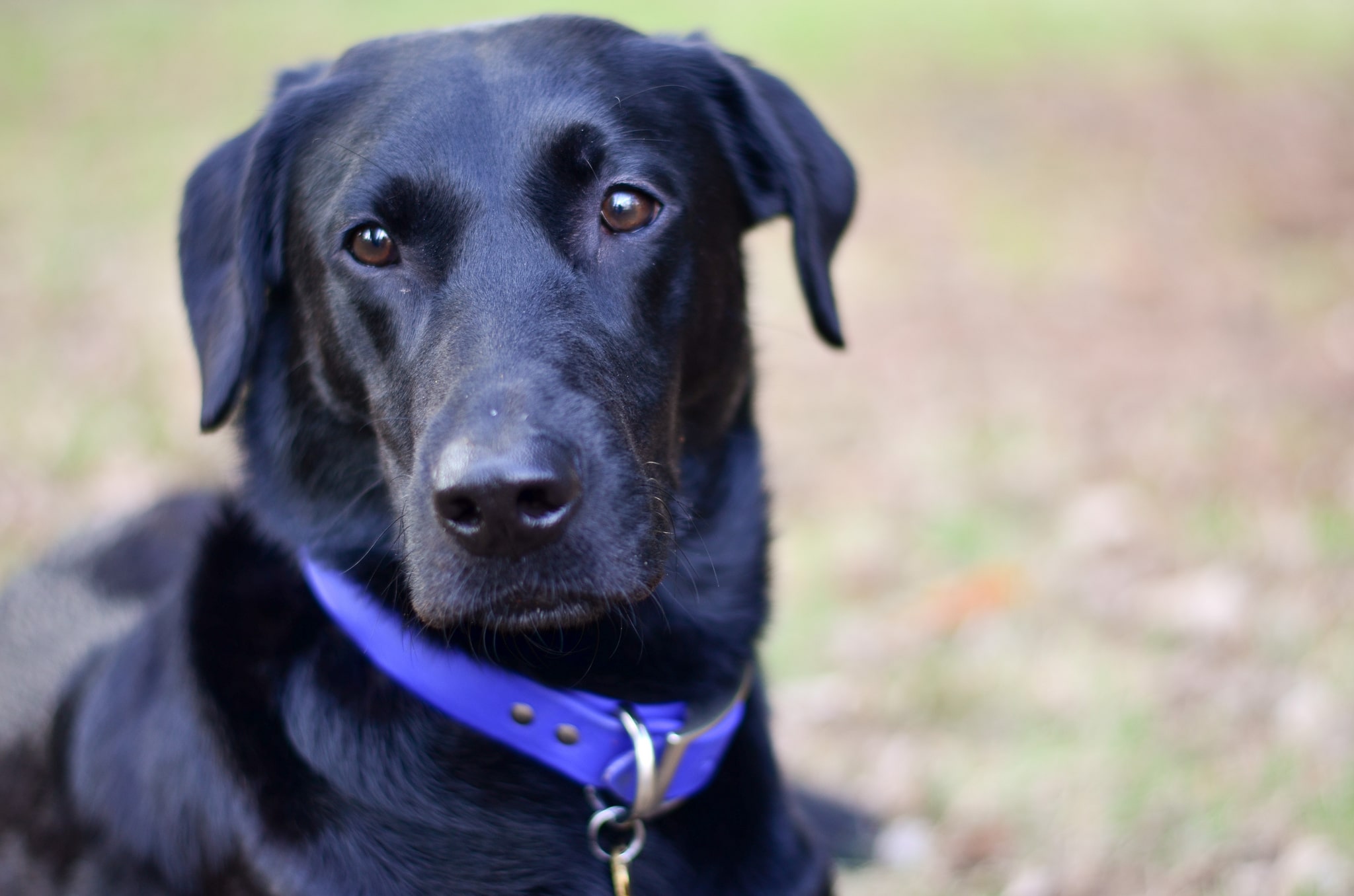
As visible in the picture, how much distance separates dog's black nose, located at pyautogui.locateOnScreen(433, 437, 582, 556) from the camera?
1.70m

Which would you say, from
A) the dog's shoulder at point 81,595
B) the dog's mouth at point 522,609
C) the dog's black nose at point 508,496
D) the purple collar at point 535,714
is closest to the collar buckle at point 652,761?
the purple collar at point 535,714

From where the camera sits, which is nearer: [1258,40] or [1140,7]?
[1258,40]

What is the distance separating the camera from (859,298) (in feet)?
23.4

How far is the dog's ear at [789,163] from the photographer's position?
8.15 ft

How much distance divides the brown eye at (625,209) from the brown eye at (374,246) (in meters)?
0.38

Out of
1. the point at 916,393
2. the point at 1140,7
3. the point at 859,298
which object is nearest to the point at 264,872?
the point at 916,393

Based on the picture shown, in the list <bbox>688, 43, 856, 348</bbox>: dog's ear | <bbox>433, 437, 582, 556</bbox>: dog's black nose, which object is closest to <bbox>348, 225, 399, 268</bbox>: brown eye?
<bbox>433, 437, 582, 556</bbox>: dog's black nose

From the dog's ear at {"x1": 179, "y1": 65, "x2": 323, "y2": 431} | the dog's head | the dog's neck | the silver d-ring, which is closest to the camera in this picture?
the dog's head

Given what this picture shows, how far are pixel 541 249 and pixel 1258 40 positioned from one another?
453 inches

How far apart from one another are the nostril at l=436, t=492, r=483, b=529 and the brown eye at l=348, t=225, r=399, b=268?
569mm

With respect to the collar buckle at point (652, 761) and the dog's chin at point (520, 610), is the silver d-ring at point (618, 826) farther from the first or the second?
the dog's chin at point (520, 610)

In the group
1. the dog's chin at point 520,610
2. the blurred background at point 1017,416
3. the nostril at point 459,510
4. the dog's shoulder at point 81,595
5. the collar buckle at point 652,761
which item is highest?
the nostril at point 459,510

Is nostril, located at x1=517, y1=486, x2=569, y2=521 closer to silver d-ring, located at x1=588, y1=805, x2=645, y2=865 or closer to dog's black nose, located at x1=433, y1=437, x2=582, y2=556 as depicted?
dog's black nose, located at x1=433, y1=437, x2=582, y2=556

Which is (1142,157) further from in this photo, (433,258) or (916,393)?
(433,258)
